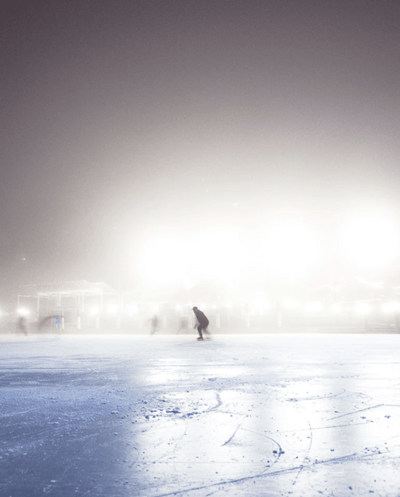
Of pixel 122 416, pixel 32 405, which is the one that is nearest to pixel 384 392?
pixel 122 416

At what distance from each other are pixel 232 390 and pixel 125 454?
10.8 ft

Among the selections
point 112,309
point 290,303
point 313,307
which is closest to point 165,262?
point 112,309

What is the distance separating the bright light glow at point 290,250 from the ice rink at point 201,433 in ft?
100

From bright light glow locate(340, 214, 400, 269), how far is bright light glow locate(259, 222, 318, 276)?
309 centimetres

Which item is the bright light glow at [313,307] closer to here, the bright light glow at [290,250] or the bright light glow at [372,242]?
the bright light glow at [290,250]

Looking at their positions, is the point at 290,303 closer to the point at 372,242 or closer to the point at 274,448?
the point at 372,242

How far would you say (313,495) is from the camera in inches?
120

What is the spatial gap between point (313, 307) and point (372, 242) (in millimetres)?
10718

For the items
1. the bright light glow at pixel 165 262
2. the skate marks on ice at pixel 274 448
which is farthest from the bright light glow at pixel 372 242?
the skate marks on ice at pixel 274 448

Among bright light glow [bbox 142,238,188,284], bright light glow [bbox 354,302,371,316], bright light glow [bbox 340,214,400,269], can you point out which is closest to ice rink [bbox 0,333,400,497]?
bright light glow [bbox 354,302,371,316]

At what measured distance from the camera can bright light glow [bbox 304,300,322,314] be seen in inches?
1309

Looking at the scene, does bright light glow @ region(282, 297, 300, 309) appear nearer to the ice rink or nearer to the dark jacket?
the dark jacket

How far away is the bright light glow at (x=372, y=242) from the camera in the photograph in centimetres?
3881

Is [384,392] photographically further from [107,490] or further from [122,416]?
[107,490]
